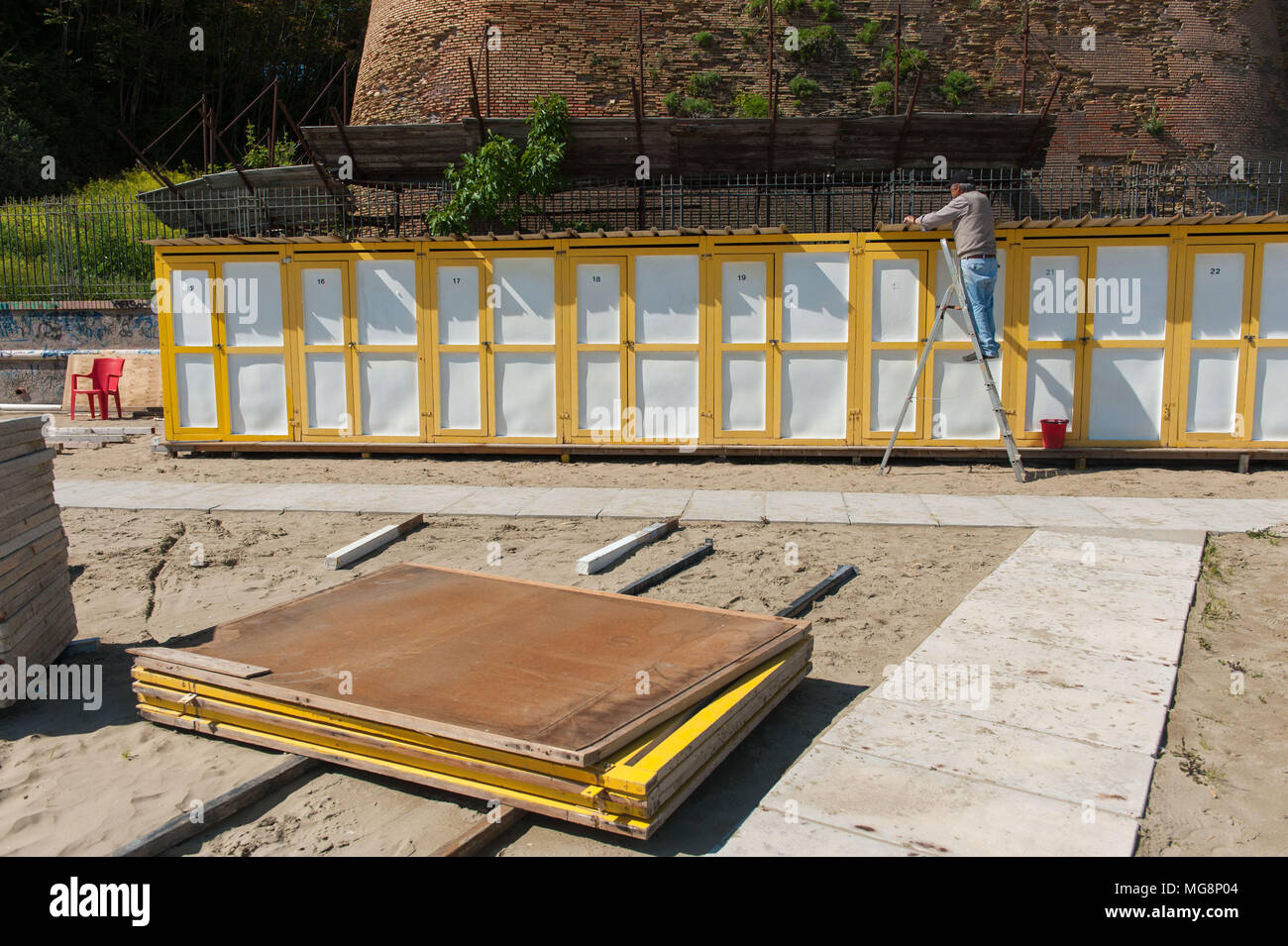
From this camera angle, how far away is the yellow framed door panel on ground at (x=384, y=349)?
12.1m

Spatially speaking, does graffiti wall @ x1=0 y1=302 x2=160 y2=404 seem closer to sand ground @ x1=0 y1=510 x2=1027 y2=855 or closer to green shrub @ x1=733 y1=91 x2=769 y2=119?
sand ground @ x1=0 y1=510 x2=1027 y2=855

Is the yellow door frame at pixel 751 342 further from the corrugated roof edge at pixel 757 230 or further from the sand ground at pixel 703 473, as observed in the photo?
the sand ground at pixel 703 473

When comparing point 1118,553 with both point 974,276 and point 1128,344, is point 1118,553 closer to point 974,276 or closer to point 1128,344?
point 974,276

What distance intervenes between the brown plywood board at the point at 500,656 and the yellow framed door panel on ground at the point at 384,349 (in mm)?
6353

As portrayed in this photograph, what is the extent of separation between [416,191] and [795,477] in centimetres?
1340

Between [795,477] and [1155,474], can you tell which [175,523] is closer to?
[795,477]

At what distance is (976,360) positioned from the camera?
425 inches

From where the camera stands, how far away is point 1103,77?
85.8ft

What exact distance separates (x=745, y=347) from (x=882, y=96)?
17.0m

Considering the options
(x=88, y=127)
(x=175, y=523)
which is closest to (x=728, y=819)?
(x=175, y=523)

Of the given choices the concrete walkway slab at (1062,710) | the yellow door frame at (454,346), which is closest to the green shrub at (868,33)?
the yellow door frame at (454,346)

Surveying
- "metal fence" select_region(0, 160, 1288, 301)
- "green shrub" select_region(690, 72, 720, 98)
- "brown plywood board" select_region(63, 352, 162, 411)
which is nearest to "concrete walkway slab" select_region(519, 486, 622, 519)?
"metal fence" select_region(0, 160, 1288, 301)

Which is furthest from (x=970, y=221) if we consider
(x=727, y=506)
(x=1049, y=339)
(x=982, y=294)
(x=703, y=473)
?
(x=727, y=506)

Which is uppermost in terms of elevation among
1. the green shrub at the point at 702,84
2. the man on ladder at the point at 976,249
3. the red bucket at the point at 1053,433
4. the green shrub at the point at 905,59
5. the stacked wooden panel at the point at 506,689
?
the green shrub at the point at 905,59
